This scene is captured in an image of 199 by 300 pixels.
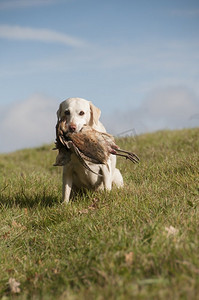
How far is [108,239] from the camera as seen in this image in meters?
3.78

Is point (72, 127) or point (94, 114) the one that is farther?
point (94, 114)

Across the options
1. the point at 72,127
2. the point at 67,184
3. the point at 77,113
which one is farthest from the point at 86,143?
the point at 67,184

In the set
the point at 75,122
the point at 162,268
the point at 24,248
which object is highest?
the point at 75,122

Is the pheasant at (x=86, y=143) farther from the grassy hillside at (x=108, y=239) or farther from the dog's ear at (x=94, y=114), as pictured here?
the grassy hillside at (x=108, y=239)

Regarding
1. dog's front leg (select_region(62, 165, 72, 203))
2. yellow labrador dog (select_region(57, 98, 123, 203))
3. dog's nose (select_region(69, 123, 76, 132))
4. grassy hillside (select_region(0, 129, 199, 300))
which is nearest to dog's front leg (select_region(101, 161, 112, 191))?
yellow labrador dog (select_region(57, 98, 123, 203))

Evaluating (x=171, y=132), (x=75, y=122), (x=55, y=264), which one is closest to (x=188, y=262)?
(x=55, y=264)

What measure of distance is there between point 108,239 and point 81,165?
1966 millimetres

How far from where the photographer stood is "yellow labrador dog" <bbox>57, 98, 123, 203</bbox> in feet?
17.6

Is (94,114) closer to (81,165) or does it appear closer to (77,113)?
(77,113)

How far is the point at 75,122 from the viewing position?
5.30 meters

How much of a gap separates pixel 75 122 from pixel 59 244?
1.62 m

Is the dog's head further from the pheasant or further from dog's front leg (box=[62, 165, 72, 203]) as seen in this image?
dog's front leg (box=[62, 165, 72, 203])

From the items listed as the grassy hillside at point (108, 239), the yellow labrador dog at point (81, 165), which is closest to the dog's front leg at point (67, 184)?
the yellow labrador dog at point (81, 165)

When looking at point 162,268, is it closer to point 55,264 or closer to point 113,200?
point 55,264
